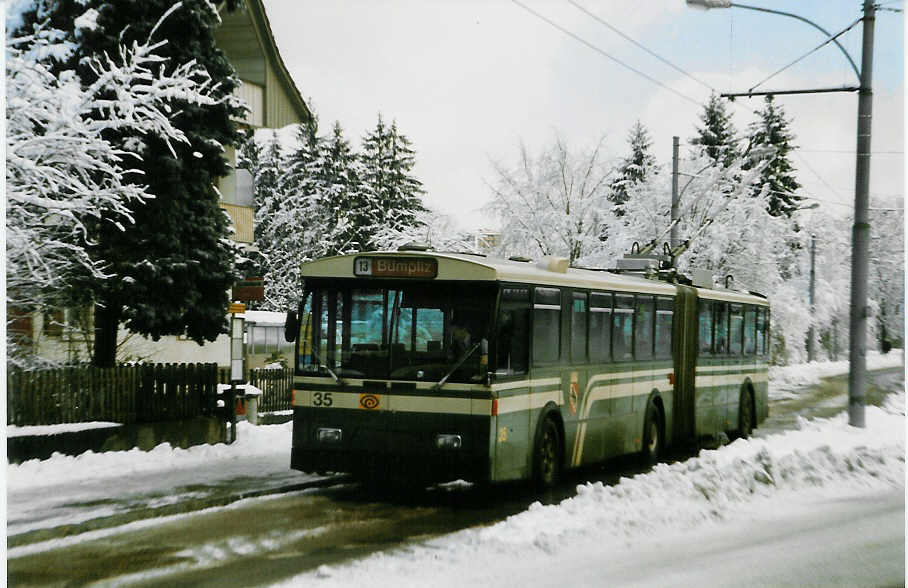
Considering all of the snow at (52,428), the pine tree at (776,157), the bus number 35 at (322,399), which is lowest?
the snow at (52,428)

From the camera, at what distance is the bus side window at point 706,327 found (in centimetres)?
1855

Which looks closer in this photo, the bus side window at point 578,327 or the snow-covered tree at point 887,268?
the bus side window at point 578,327

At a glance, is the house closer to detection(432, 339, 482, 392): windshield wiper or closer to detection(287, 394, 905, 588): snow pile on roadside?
detection(432, 339, 482, 392): windshield wiper

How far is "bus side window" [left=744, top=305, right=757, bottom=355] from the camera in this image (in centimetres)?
2102

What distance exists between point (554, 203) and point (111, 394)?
76.5ft

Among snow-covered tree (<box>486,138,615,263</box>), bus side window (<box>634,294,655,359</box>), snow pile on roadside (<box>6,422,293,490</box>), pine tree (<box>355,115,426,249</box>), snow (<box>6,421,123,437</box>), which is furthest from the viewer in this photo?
pine tree (<box>355,115,426,249</box>)

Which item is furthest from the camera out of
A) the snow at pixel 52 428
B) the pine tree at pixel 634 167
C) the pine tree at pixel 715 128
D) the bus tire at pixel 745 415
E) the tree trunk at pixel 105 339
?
the pine tree at pixel 715 128

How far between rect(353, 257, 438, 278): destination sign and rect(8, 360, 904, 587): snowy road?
243cm

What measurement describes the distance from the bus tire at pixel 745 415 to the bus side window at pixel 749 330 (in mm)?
799

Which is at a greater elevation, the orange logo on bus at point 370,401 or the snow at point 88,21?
the snow at point 88,21

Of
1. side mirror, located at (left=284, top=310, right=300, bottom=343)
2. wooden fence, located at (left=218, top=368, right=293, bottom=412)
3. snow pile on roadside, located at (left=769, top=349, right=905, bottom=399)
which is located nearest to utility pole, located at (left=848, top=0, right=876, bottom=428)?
side mirror, located at (left=284, top=310, right=300, bottom=343)

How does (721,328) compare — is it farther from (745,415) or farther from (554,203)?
(554,203)

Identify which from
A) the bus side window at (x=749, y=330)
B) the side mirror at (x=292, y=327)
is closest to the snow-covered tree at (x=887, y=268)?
the bus side window at (x=749, y=330)

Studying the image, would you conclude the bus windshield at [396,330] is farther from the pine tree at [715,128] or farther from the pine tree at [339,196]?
the pine tree at [715,128]
